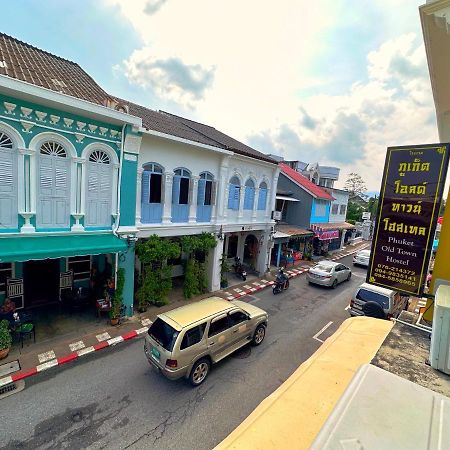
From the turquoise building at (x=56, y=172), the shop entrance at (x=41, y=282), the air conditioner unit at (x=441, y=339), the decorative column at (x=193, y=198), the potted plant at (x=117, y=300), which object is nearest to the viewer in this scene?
the air conditioner unit at (x=441, y=339)

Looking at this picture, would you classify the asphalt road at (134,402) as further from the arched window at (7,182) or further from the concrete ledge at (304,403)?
the arched window at (7,182)

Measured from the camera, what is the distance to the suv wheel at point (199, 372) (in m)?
6.68

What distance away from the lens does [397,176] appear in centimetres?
437

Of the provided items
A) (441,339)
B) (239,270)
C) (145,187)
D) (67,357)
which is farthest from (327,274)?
(441,339)

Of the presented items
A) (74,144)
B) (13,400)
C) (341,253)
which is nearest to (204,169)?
(74,144)

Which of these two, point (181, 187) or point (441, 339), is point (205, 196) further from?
point (441, 339)

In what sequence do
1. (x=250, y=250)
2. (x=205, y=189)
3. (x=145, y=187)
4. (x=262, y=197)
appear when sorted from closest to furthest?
(x=145, y=187)
(x=205, y=189)
(x=262, y=197)
(x=250, y=250)

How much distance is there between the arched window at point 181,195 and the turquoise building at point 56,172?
208 centimetres

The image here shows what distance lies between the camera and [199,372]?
22.5 ft

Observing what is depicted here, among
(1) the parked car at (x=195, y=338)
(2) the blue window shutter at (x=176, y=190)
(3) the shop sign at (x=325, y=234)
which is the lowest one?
(1) the parked car at (x=195, y=338)

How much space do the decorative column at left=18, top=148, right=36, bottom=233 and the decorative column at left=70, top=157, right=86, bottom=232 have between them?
3.49ft

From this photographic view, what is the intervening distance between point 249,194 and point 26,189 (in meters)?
10.2

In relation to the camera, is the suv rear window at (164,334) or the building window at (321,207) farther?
the building window at (321,207)

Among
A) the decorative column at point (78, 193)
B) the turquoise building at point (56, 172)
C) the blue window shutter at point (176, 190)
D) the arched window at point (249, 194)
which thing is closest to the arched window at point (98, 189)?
the turquoise building at point (56, 172)
